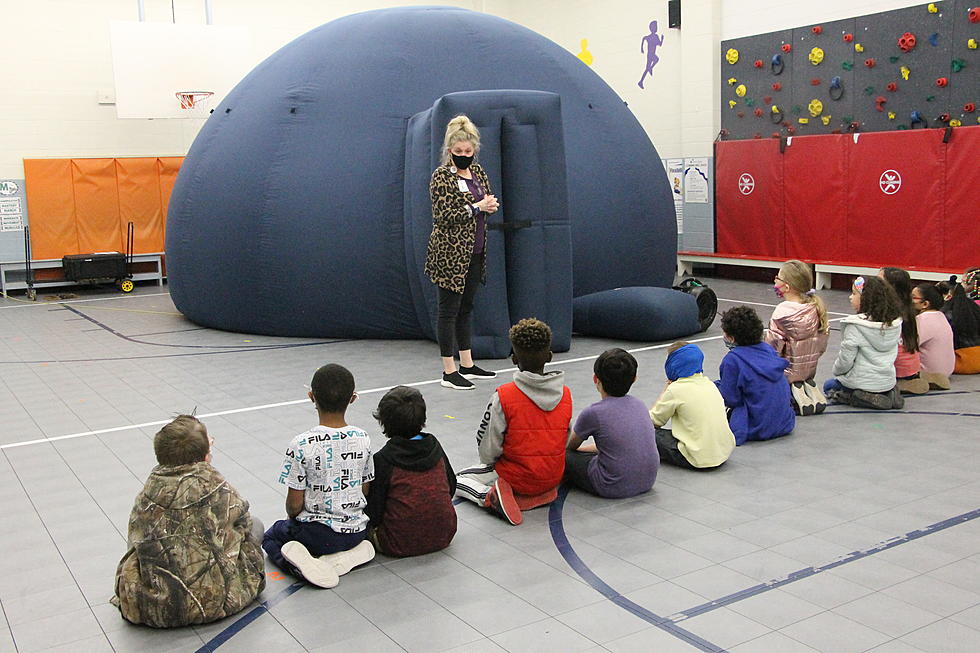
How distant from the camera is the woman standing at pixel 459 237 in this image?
6504mm

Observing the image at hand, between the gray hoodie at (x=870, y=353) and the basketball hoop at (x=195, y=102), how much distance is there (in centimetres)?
1058

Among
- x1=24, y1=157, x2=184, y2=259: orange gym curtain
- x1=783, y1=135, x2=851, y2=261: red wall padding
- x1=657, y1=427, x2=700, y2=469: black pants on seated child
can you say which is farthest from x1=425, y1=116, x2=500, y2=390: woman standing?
x1=24, y1=157, x2=184, y2=259: orange gym curtain

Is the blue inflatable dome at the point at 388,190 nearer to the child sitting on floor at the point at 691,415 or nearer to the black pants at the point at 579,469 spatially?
the child sitting on floor at the point at 691,415

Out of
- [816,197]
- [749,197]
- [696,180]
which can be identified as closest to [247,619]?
[816,197]

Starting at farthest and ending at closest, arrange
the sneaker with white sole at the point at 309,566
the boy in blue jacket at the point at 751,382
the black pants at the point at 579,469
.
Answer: the boy in blue jacket at the point at 751,382 < the black pants at the point at 579,469 < the sneaker with white sole at the point at 309,566

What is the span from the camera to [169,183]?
14391mm

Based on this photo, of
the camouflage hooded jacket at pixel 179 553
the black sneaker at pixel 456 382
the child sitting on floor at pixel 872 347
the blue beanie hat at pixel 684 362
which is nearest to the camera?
the camouflage hooded jacket at pixel 179 553

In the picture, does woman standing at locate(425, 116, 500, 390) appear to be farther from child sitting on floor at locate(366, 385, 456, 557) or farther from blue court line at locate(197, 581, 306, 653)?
blue court line at locate(197, 581, 306, 653)

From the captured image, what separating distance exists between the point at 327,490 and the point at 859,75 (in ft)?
32.2

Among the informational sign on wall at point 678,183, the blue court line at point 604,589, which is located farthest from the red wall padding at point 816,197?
the blue court line at point 604,589

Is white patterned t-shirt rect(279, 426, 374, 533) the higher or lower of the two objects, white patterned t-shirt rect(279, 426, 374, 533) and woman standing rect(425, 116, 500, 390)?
the lower

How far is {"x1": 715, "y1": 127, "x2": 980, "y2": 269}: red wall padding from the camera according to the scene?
10125 mm

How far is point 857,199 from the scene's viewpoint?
1116 centimetres

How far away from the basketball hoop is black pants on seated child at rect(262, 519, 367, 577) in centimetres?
1122
